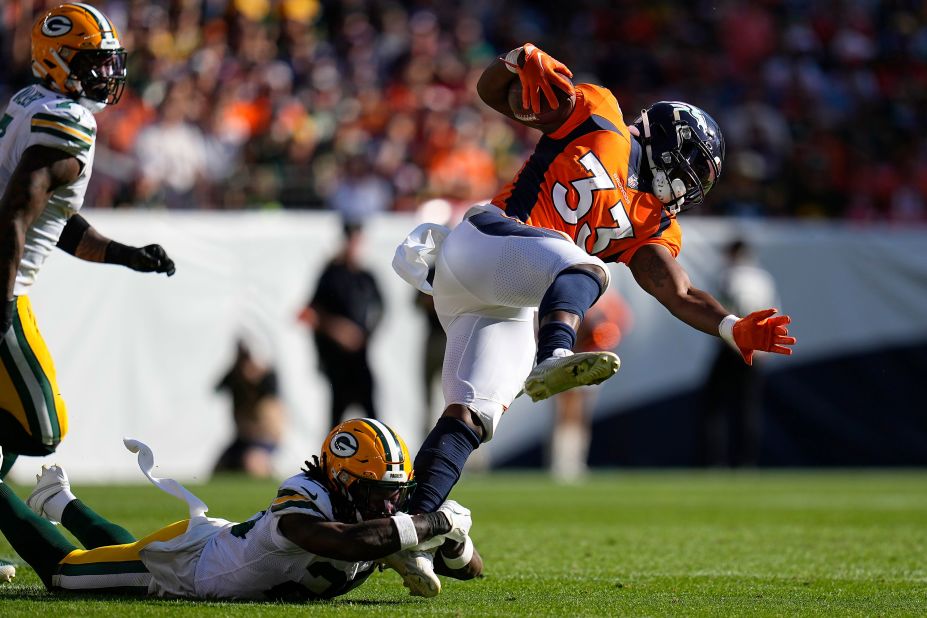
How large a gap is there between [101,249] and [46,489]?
894mm

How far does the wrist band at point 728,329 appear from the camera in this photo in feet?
14.6

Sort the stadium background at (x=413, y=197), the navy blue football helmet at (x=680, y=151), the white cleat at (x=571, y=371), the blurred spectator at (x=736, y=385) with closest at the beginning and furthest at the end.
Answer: the white cleat at (x=571, y=371) < the navy blue football helmet at (x=680, y=151) < the stadium background at (x=413, y=197) < the blurred spectator at (x=736, y=385)

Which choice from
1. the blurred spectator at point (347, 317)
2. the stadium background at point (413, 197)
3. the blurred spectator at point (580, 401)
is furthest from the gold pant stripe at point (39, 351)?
the blurred spectator at point (580, 401)

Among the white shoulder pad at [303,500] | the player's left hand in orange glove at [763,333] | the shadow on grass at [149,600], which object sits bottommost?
the shadow on grass at [149,600]

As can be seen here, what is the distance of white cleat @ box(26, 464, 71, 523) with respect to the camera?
4727 millimetres

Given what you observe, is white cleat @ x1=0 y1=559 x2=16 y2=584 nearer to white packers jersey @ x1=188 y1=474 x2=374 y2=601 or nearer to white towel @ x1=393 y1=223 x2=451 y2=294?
white packers jersey @ x1=188 y1=474 x2=374 y2=601

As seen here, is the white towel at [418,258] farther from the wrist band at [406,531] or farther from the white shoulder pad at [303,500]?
the wrist band at [406,531]

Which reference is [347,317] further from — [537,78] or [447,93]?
[537,78]

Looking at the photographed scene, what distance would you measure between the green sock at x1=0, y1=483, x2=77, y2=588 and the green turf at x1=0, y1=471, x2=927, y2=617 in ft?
0.30

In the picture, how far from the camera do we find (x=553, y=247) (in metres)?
4.45

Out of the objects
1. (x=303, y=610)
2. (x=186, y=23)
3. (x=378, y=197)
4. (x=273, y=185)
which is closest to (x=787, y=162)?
(x=378, y=197)

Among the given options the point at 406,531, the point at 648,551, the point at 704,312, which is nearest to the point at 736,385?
the point at 648,551

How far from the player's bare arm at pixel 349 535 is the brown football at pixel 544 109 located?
1.55 meters

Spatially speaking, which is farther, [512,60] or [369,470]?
[512,60]
